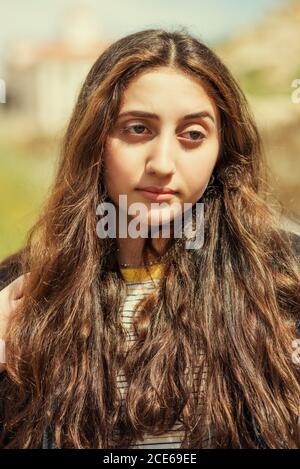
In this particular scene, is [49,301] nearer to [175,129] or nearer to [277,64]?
[175,129]

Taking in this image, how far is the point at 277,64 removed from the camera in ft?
10.5

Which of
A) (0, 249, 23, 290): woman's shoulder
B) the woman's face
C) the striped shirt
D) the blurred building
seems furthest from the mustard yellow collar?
the blurred building

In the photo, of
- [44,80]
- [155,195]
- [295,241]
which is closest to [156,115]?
[155,195]

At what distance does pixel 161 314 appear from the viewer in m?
1.22

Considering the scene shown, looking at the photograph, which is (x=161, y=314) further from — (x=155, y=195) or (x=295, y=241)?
(x=295, y=241)

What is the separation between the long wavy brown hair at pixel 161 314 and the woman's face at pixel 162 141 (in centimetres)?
3

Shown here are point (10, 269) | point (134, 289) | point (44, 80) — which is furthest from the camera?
point (44, 80)

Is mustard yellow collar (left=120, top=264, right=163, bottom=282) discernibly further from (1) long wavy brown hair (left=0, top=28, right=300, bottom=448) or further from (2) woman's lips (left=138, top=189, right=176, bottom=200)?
(2) woman's lips (left=138, top=189, right=176, bottom=200)

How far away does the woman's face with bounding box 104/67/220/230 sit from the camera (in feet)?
3.74

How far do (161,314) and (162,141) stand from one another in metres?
0.34

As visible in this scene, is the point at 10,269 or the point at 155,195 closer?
the point at 155,195

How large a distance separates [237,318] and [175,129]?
1.24 ft

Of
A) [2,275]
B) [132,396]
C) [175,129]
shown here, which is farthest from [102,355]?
[175,129]

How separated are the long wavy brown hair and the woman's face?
30 millimetres
